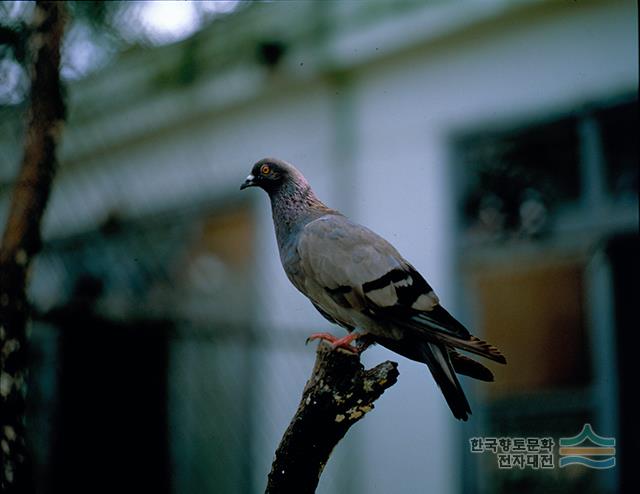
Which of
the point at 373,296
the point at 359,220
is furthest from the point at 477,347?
the point at 359,220

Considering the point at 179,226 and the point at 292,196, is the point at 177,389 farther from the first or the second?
the point at 292,196

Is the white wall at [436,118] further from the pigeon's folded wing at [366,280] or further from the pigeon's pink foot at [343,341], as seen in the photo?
the pigeon's pink foot at [343,341]

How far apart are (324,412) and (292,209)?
0.50 m

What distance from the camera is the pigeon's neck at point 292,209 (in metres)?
1.74

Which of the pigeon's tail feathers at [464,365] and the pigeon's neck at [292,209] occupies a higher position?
→ the pigeon's neck at [292,209]

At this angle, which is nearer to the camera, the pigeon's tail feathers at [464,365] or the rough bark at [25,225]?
the pigeon's tail feathers at [464,365]

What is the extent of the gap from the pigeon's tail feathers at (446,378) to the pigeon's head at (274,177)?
1.52 ft

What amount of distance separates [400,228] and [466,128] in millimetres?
673

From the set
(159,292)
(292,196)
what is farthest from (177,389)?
(292,196)

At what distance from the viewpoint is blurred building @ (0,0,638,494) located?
2.87 m

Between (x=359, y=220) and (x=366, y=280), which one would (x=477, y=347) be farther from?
(x=359, y=220)

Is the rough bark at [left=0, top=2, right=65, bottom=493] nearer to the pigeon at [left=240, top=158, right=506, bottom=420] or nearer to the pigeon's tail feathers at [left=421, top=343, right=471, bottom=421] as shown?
the pigeon at [left=240, top=158, right=506, bottom=420]

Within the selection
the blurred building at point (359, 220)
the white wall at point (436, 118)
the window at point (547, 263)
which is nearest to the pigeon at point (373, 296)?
the white wall at point (436, 118)

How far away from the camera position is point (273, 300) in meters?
3.30
